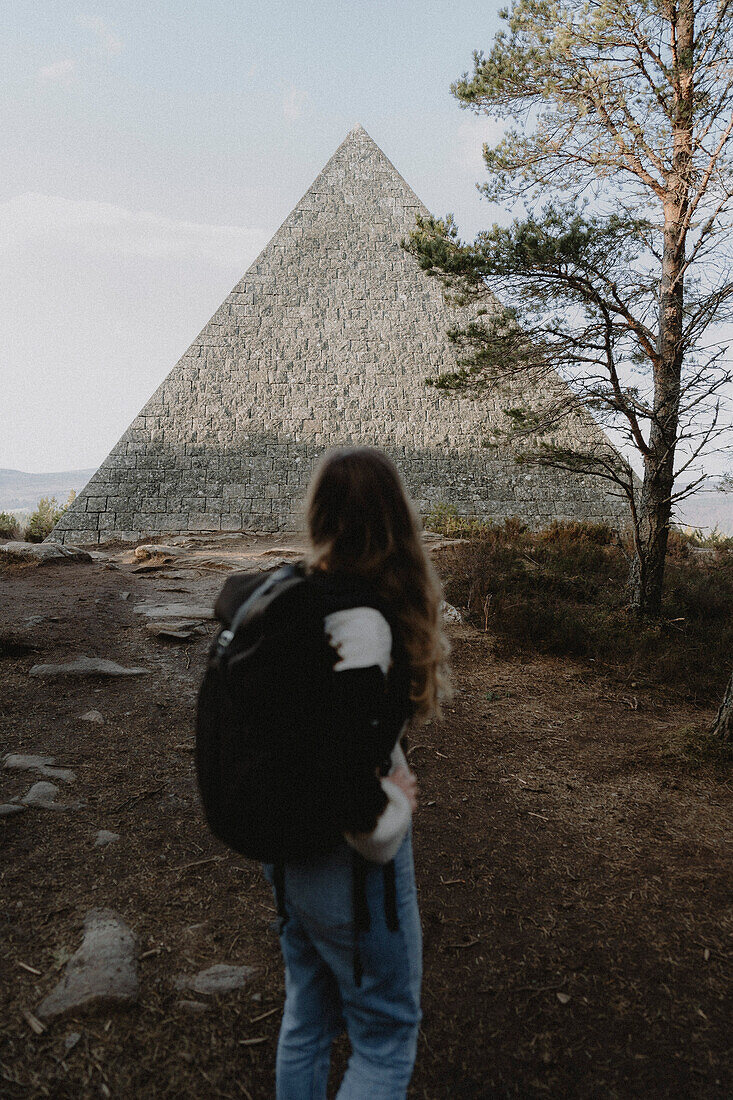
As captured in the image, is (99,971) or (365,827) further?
(99,971)

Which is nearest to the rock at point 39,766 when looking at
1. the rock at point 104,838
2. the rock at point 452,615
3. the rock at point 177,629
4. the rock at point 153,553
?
the rock at point 104,838

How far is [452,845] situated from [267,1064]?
149 cm

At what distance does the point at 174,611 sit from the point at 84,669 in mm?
1887

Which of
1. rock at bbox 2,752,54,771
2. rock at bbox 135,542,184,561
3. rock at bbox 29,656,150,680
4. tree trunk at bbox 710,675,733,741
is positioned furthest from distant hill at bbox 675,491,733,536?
rock at bbox 135,542,184,561

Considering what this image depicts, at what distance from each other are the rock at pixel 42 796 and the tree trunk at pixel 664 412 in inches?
257

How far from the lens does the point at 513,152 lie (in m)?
8.06

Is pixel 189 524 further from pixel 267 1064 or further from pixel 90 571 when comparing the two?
pixel 267 1064

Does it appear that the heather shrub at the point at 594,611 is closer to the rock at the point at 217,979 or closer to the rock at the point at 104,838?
the rock at the point at 104,838

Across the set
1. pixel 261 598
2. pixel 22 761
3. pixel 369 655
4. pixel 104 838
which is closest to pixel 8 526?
pixel 22 761

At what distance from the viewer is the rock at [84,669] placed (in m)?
5.05

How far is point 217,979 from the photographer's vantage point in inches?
91.4

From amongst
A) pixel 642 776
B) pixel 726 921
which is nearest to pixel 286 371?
pixel 642 776

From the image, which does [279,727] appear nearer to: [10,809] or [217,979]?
[217,979]

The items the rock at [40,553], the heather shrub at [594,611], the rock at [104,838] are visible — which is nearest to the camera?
the rock at [104,838]
